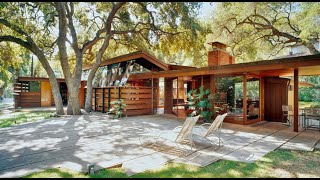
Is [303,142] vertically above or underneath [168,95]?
underneath

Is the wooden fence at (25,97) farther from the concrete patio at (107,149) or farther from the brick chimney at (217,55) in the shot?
the brick chimney at (217,55)

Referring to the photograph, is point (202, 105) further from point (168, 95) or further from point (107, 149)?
point (107, 149)

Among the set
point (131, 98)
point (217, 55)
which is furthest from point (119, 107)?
point (217, 55)

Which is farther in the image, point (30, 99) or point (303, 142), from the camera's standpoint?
point (30, 99)

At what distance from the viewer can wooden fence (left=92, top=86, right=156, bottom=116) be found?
39.3 ft

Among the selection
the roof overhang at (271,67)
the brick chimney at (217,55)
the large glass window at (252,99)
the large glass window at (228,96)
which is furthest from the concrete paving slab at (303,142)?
the brick chimney at (217,55)

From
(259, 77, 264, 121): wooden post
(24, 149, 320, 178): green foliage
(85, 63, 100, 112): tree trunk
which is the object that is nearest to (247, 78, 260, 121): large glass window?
(259, 77, 264, 121): wooden post

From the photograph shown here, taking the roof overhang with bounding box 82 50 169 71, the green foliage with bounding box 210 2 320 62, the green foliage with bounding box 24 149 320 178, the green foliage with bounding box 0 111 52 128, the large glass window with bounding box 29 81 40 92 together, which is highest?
the green foliage with bounding box 210 2 320 62

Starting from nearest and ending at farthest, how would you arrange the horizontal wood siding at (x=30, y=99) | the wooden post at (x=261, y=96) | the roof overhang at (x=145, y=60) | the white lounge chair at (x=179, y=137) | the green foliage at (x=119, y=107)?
the white lounge chair at (x=179, y=137), the wooden post at (x=261, y=96), the green foliage at (x=119, y=107), the roof overhang at (x=145, y=60), the horizontal wood siding at (x=30, y=99)

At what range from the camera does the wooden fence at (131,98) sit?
39.3ft

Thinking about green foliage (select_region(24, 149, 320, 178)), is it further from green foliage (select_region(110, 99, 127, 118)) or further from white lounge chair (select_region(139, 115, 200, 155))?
green foliage (select_region(110, 99, 127, 118))

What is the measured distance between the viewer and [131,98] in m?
12.2

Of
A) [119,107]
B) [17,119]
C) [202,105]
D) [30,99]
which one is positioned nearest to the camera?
[202,105]

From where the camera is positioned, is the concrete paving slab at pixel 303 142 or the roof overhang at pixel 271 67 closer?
the concrete paving slab at pixel 303 142
